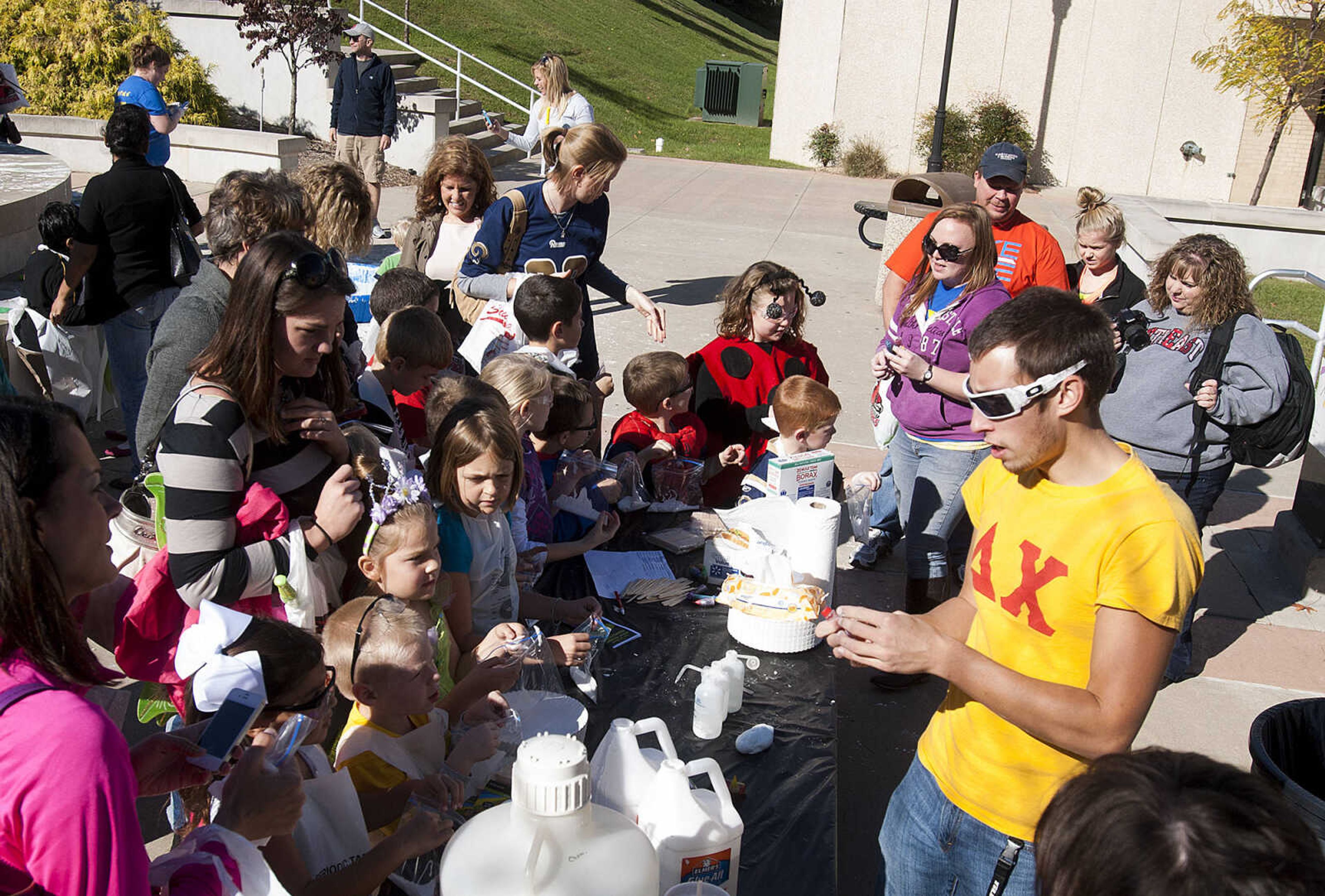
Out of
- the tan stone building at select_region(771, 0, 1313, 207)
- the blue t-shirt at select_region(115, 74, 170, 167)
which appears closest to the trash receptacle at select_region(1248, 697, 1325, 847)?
the blue t-shirt at select_region(115, 74, 170, 167)

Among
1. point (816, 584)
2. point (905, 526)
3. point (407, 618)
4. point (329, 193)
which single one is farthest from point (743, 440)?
point (407, 618)

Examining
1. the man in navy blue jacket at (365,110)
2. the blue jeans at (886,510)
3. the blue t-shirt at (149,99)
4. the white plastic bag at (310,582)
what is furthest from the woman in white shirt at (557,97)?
the white plastic bag at (310,582)

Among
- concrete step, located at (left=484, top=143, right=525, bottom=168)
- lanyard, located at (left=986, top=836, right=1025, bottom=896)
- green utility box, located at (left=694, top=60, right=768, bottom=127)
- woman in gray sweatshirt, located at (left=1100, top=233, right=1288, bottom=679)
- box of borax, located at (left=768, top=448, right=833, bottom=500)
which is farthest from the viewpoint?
green utility box, located at (left=694, top=60, right=768, bottom=127)

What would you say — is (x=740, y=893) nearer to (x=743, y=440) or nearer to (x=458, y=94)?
(x=743, y=440)

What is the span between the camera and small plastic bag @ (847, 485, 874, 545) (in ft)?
17.5

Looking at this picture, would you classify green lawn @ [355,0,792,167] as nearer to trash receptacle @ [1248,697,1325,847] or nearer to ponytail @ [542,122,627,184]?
ponytail @ [542,122,627,184]

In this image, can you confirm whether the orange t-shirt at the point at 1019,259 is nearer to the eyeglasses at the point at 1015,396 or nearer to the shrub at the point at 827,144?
the eyeglasses at the point at 1015,396

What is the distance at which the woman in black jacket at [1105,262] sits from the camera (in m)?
5.54

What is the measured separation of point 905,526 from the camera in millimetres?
4801

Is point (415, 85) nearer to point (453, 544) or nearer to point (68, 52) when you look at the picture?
point (68, 52)

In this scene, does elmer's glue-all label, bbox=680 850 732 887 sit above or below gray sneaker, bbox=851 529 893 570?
above

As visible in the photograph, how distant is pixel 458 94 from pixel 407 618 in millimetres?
17254

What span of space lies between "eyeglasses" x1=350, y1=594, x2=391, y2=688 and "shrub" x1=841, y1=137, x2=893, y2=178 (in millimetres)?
20038

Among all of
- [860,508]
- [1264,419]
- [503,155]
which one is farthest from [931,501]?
[503,155]
